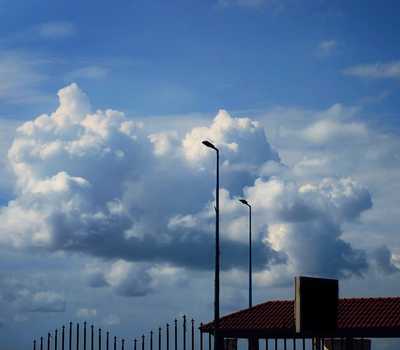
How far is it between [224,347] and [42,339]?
3096cm

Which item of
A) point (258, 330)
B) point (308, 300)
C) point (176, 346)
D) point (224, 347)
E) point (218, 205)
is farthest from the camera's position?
point (176, 346)

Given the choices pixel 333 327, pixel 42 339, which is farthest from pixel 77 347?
pixel 333 327

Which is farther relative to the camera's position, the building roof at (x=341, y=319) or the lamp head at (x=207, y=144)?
the building roof at (x=341, y=319)

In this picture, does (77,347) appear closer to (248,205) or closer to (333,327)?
(248,205)

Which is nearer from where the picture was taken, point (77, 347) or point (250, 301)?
point (250, 301)

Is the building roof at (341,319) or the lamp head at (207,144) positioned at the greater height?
the lamp head at (207,144)

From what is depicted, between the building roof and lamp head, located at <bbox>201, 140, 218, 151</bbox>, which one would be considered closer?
lamp head, located at <bbox>201, 140, 218, 151</bbox>

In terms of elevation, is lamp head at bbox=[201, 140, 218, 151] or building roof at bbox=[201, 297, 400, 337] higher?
lamp head at bbox=[201, 140, 218, 151]

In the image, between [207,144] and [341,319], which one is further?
[341,319]

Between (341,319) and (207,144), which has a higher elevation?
(207,144)

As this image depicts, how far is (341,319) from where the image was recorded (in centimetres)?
5209

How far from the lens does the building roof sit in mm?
50875

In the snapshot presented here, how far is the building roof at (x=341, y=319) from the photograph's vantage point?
50875 mm

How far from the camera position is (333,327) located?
2619 centimetres
